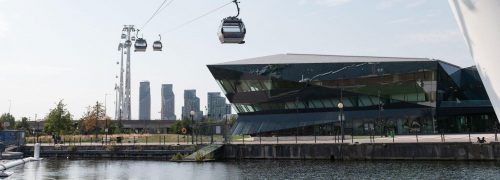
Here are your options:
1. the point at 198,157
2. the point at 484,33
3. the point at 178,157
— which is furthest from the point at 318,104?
the point at 484,33

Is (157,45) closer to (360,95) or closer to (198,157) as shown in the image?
(198,157)

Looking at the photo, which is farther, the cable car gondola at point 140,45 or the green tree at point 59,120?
the green tree at point 59,120

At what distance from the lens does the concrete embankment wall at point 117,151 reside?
156 feet

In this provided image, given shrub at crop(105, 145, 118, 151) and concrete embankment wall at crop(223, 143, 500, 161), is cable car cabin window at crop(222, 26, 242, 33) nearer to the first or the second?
concrete embankment wall at crop(223, 143, 500, 161)

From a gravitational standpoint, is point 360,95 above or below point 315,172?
above

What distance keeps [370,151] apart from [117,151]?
24.4 meters

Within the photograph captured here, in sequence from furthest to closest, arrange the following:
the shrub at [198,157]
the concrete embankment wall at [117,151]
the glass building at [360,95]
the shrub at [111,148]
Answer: the glass building at [360,95], the shrub at [111,148], the concrete embankment wall at [117,151], the shrub at [198,157]

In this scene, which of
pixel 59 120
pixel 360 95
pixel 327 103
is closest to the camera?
pixel 360 95

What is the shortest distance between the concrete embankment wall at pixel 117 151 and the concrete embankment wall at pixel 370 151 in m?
5.38

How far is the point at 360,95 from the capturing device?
62.9m

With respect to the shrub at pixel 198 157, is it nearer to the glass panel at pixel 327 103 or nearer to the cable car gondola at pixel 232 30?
the cable car gondola at pixel 232 30

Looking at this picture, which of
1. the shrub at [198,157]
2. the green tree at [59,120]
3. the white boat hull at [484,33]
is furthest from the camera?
the green tree at [59,120]

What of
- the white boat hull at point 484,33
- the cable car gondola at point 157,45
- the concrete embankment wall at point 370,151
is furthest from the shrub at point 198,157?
the white boat hull at point 484,33

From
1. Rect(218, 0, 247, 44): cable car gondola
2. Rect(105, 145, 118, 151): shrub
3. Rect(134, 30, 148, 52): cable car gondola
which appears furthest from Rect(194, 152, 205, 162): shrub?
Rect(218, 0, 247, 44): cable car gondola
